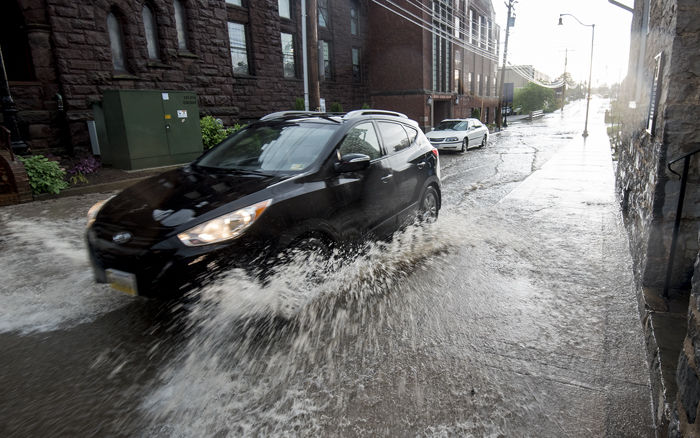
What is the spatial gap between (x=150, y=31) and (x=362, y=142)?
493 inches

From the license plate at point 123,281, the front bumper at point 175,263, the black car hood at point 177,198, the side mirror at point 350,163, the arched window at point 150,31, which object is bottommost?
the license plate at point 123,281

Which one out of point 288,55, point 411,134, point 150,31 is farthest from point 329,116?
→ point 288,55

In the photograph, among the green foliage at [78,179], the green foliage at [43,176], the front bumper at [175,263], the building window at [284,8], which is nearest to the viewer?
the front bumper at [175,263]

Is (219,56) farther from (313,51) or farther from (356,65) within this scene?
(356,65)

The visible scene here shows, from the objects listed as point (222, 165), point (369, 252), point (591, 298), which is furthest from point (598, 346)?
point (222, 165)

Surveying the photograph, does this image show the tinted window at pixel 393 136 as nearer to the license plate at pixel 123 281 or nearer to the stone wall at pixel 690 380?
the license plate at pixel 123 281

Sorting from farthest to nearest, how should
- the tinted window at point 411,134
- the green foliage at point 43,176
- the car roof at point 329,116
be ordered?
the green foliage at point 43,176, the tinted window at point 411,134, the car roof at point 329,116

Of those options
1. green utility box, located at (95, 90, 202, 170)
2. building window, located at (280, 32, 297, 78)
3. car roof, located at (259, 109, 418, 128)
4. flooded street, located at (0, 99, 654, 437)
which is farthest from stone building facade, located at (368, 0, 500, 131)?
flooded street, located at (0, 99, 654, 437)

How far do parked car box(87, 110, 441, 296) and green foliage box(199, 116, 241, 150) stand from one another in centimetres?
966

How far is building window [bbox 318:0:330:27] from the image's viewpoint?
75.6ft

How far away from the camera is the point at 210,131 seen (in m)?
14.1

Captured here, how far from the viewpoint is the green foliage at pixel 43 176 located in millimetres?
8891

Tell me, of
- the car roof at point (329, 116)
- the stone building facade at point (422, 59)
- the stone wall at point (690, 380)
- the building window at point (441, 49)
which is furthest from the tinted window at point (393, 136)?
the building window at point (441, 49)

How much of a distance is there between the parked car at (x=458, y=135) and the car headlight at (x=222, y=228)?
1579 centimetres
